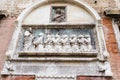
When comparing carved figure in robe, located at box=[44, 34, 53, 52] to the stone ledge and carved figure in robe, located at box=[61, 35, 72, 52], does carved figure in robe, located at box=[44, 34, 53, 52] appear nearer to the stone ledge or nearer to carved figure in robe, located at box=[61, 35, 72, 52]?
the stone ledge

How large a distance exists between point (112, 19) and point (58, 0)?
181cm

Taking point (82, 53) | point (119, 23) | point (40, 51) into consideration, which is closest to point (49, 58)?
point (40, 51)

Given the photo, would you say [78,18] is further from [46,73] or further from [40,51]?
[46,73]

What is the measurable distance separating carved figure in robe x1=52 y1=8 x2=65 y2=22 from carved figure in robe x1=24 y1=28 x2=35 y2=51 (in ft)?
2.97

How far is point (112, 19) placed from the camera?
7.52 meters

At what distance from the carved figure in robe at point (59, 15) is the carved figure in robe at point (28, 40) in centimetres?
90

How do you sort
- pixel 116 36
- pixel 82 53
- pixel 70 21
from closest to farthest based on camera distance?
Answer: pixel 82 53 < pixel 116 36 < pixel 70 21

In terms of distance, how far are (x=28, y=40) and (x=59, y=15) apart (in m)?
1.42

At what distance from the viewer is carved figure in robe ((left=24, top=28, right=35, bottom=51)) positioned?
672cm

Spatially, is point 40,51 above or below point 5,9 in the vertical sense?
below

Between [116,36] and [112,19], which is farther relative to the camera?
[112,19]

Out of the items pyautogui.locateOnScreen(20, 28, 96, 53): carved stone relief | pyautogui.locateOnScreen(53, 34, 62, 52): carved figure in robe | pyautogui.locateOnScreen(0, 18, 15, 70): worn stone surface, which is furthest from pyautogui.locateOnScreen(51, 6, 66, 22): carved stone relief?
pyautogui.locateOnScreen(0, 18, 15, 70): worn stone surface

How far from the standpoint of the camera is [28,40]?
6953 millimetres

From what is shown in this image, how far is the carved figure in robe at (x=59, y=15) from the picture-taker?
7643 millimetres
